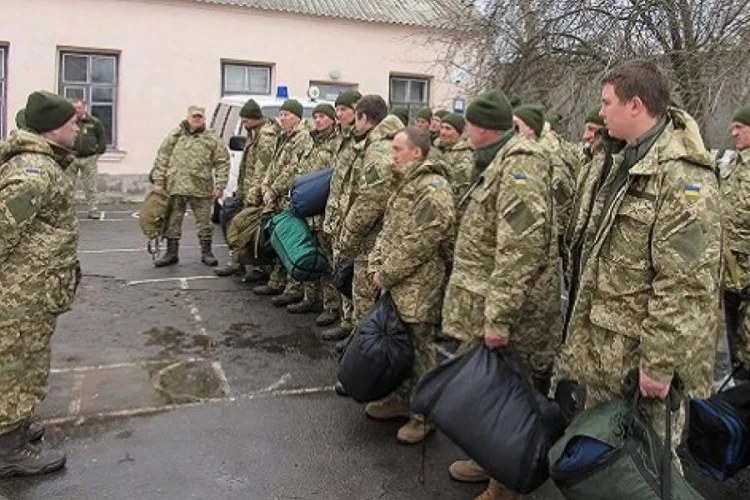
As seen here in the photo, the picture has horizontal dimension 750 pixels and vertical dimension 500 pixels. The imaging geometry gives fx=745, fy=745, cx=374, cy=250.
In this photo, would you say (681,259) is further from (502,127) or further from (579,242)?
(502,127)

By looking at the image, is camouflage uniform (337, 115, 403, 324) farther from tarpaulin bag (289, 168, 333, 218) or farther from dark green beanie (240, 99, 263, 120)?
Answer: dark green beanie (240, 99, 263, 120)

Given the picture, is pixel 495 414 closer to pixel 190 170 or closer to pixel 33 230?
pixel 33 230

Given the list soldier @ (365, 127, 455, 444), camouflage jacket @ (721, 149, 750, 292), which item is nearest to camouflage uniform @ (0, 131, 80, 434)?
soldier @ (365, 127, 455, 444)

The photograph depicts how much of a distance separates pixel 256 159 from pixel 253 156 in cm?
13

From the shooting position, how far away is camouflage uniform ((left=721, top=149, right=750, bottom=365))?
399cm

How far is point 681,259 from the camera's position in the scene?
246 cm

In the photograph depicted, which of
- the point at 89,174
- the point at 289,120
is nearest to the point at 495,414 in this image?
the point at 289,120

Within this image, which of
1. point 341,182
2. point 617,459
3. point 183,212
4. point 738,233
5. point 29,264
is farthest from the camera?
point 183,212

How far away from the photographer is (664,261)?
8.20 ft

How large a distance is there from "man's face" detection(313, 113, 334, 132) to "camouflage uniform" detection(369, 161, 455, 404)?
8.33ft

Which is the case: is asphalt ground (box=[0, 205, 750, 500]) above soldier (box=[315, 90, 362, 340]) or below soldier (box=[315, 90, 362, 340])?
below

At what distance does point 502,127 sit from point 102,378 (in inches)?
123

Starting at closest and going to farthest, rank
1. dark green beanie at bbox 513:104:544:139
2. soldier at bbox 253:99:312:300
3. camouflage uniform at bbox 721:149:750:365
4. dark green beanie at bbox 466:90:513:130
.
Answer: dark green beanie at bbox 466:90:513:130, camouflage uniform at bbox 721:149:750:365, dark green beanie at bbox 513:104:544:139, soldier at bbox 253:99:312:300

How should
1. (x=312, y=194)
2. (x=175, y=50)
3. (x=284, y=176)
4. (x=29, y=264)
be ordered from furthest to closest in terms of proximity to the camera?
1. (x=175, y=50)
2. (x=284, y=176)
3. (x=312, y=194)
4. (x=29, y=264)
